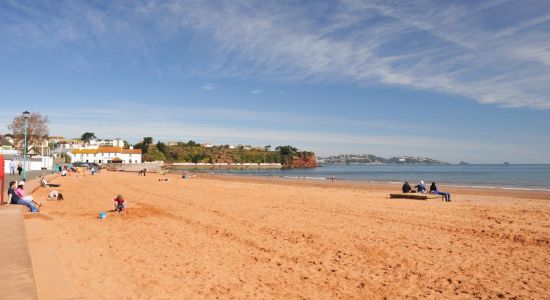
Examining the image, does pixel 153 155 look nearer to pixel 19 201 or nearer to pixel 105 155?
pixel 105 155

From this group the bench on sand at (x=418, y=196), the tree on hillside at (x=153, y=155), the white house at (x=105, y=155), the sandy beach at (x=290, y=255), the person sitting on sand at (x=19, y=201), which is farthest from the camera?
the tree on hillside at (x=153, y=155)

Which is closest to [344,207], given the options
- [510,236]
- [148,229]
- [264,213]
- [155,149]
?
[264,213]

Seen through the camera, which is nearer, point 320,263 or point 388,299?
point 388,299

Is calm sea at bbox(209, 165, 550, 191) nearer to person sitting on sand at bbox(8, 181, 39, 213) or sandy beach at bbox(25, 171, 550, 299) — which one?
sandy beach at bbox(25, 171, 550, 299)

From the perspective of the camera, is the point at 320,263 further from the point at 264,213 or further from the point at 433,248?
the point at 264,213

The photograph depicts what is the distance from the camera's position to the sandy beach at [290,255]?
23.3ft

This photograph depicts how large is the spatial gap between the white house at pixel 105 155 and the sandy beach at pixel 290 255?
115 meters

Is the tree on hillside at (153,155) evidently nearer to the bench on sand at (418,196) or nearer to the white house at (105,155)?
the white house at (105,155)

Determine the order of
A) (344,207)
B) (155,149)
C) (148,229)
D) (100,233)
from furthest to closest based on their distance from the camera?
1. (155,149)
2. (344,207)
3. (148,229)
4. (100,233)

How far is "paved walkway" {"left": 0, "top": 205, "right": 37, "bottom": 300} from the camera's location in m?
5.44

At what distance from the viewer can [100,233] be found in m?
11.9

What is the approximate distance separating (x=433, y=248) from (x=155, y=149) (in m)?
174

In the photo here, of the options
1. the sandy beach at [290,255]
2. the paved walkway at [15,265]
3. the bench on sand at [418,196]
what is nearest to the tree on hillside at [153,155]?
the bench on sand at [418,196]

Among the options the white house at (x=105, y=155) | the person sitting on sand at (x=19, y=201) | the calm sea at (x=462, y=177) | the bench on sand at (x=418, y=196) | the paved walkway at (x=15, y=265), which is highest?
the white house at (x=105, y=155)
